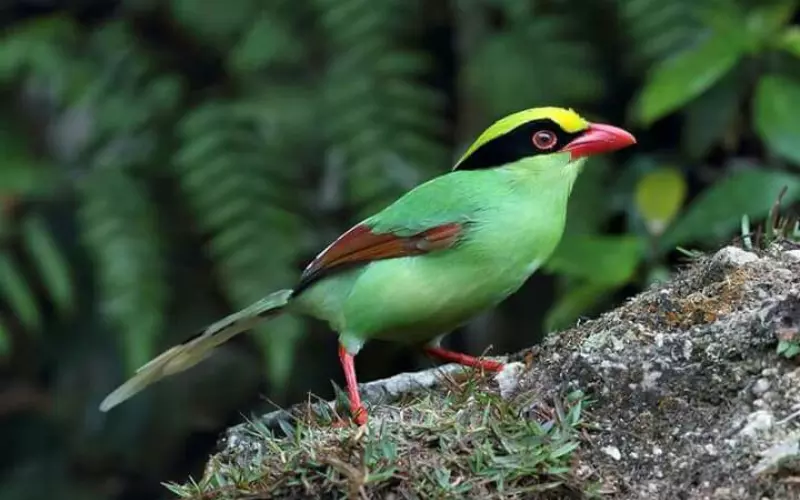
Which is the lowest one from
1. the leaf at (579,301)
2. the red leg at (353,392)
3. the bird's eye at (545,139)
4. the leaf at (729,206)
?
the leaf at (579,301)

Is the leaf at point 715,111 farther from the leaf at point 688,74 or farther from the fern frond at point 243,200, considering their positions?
the fern frond at point 243,200

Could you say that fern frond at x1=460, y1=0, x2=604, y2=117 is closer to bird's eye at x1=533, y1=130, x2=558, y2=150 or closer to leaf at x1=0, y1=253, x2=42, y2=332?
bird's eye at x1=533, y1=130, x2=558, y2=150

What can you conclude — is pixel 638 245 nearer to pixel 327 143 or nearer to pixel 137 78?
pixel 327 143

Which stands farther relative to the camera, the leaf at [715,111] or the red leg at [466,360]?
the leaf at [715,111]

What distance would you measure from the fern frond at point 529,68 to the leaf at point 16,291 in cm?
191

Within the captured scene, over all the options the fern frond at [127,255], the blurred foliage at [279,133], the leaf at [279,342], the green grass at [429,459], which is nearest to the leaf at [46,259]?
the blurred foliage at [279,133]

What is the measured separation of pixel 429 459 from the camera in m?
2.43

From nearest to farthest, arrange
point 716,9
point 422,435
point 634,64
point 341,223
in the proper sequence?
point 422,435, point 716,9, point 634,64, point 341,223

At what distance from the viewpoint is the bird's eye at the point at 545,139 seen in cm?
342

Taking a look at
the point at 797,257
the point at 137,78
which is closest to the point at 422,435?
the point at 797,257

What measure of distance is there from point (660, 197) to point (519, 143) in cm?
120

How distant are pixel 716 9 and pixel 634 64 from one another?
483 millimetres

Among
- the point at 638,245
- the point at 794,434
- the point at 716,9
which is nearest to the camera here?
the point at 794,434

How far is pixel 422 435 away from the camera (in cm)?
251
